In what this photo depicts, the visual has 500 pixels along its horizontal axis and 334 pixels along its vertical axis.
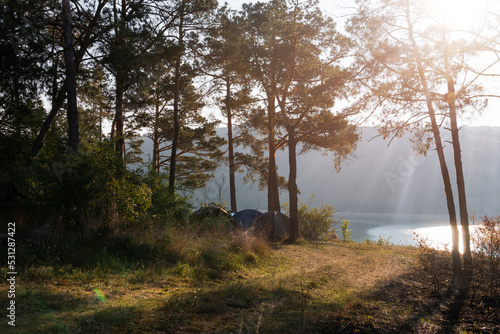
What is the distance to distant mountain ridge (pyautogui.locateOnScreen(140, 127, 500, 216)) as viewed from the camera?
384 ft

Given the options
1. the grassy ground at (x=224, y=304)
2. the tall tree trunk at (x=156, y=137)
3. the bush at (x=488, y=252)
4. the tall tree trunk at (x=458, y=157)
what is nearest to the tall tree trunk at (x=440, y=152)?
the tall tree trunk at (x=458, y=157)

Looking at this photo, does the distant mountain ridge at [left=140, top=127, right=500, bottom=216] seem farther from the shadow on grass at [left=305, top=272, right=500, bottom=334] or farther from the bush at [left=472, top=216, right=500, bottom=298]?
the shadow on grass at [left=305, top=272, right=500, bottom=334]

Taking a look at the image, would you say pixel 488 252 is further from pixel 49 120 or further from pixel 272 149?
pixel 272 149

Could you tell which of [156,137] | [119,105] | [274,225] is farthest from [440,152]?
[156,137]

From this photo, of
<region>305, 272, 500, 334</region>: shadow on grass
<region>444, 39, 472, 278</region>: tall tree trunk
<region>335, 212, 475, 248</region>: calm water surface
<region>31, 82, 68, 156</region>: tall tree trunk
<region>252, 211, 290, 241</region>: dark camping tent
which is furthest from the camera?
<region>252, 211, 290, 241</region>: dark camping tent

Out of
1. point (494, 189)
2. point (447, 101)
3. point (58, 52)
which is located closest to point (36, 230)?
point (58, 52)

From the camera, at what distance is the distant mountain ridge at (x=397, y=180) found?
384 ft

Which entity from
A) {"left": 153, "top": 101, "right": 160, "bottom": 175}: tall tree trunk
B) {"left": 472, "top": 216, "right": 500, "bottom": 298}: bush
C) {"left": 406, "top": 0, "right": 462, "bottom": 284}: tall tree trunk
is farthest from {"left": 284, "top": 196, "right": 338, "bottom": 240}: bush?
{"left": 472, "top": 216, "right": 500, "bottom": 298}: bush

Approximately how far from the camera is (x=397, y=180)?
146625mm

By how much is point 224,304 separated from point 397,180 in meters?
156

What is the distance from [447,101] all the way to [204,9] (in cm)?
1143

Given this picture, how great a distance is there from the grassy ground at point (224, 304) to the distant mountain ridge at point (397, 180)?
338 ft

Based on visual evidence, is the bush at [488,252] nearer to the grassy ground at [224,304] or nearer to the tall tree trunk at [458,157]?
the grassy ground at [224,304]

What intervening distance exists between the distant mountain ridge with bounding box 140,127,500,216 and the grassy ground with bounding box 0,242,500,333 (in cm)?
10302
